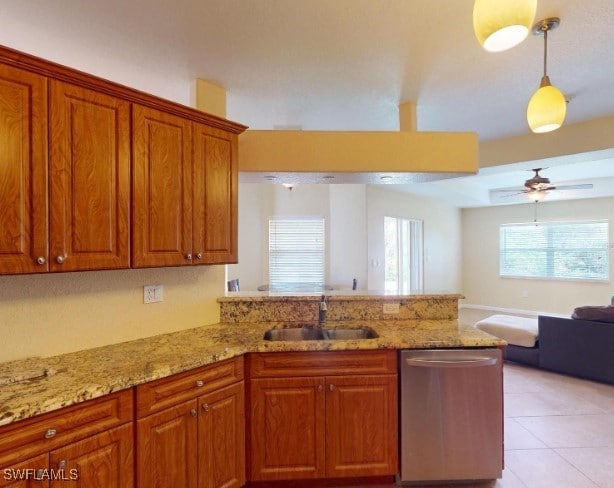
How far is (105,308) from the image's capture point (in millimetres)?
2107

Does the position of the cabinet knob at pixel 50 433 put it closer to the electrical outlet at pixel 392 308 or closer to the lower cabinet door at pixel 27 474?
the lower cabinet door at pixel 27 474

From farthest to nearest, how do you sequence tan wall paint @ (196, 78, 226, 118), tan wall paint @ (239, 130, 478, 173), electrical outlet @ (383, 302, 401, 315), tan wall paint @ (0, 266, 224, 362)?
electrical outlet @ (383, 302, 401, 315) < tan wall paint @ (239, 130, 478, 173) < tan wall paint @ (196, 78, 226, 118) < tan wall paint @ (0, 266, 224, 362)

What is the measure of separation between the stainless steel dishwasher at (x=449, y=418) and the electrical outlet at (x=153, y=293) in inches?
63.3

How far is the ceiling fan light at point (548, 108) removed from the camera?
5.92 feet

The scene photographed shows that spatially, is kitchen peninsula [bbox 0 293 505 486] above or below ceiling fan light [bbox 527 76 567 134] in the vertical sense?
below

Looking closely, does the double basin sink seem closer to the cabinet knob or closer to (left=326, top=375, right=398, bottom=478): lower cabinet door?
(left=326, top=375, right=398, bottom=478): lower cabinet door

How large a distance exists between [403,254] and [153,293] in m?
5.56

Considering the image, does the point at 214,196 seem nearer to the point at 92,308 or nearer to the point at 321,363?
the point at 92,308

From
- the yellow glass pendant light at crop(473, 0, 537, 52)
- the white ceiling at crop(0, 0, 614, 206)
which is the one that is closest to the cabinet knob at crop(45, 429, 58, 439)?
the white ceiling at crop(0, 0, 614, 206)

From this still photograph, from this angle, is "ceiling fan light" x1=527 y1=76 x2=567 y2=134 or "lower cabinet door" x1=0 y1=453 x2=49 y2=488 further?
"ceiling fan light" x1=527 y1=76 x2=567 y2=134

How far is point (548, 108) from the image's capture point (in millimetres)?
1812

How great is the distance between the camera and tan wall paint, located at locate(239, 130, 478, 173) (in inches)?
105

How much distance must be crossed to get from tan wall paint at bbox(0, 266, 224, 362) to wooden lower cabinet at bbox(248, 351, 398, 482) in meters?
0.75

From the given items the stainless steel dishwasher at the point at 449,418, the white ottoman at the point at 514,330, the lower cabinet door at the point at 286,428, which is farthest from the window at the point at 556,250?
the lower cabinet door at the point at 286,428
